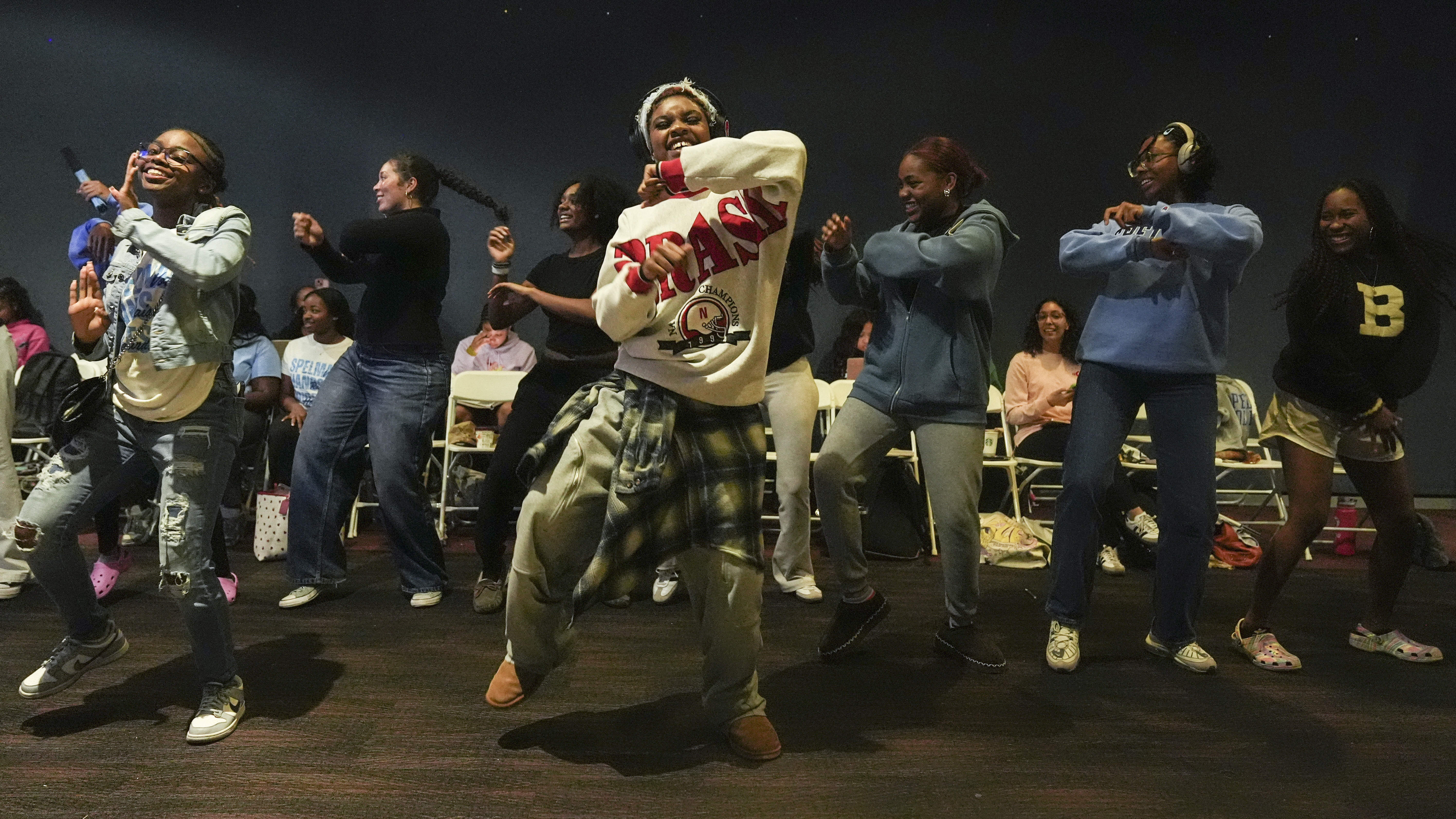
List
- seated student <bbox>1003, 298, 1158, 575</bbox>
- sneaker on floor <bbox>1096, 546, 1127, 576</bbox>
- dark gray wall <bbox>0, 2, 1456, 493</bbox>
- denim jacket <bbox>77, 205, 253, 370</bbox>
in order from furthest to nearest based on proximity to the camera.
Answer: dark gray wall <bbox>0, 2, 1456, 493</bbox> → seated student <bbox>1003, 298, 1158, 575</bbox> → sneaker on floor <bbox>1096, 546, 1127, 576</bbox> → denim jacket <bbox>77, 205, 253, 370</bbox>

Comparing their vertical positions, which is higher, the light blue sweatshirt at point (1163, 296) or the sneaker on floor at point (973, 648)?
the light blue sweatshirt at point (1163, 296)

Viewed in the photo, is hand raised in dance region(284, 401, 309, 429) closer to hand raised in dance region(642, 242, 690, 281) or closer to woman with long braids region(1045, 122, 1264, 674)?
hand raised in dance region(642, 242, 690, 281)

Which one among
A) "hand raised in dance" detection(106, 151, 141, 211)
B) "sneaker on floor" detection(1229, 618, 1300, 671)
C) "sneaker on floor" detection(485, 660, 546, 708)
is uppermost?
"hand raised in dance" detection(106, 151, 141, 211)

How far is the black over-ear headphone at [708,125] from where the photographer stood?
223 cm

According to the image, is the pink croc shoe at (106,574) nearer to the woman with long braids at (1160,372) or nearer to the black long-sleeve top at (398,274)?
the black long-sleeve top at (398,274)

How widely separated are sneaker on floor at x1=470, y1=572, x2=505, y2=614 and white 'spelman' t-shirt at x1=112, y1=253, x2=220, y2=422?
149 centimetres

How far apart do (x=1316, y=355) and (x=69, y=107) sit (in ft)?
25.0

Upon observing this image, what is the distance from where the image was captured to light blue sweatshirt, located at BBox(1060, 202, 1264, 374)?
2.75 meters

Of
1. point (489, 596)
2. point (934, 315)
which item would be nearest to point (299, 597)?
point (489, 596)

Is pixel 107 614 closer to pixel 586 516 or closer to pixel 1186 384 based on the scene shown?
pixel 586 516

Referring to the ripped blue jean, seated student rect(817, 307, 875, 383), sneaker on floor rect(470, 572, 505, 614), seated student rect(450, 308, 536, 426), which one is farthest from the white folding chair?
the ripped blue jean

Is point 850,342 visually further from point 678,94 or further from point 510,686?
point 510,686

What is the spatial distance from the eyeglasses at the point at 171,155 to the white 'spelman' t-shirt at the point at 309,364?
2.98m

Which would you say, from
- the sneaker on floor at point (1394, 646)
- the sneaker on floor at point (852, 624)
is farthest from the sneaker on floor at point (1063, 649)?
the sneaker on floor at point (1394, 646)
